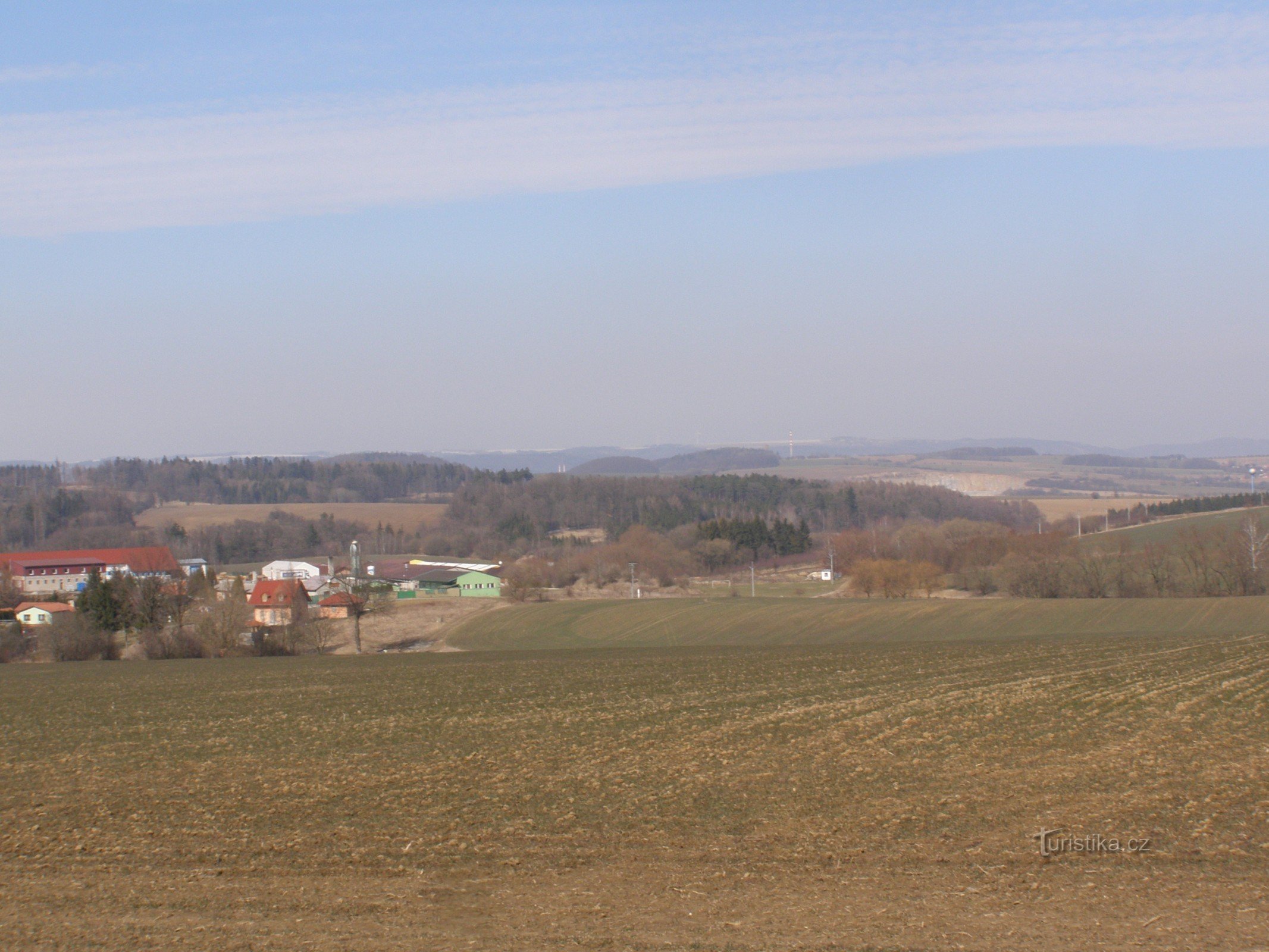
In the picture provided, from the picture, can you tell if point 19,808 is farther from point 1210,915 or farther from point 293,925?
point 1210,915

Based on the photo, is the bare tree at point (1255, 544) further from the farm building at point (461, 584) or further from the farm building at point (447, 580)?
the farm building at point (461, 584)

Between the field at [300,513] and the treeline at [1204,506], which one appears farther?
the field at [300,513]

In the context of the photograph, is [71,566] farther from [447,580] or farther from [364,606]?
[364,606]

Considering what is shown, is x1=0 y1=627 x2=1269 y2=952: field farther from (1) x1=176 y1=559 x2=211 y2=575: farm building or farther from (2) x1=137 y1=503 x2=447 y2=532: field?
(2) x1=137 y1=503 x2=447 y2=532: field

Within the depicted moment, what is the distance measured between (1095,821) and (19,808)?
39.2ft

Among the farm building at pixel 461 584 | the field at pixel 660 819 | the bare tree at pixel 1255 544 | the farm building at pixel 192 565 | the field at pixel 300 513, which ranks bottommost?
the farm building at pixel 461 584

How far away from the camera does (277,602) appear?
6256cm

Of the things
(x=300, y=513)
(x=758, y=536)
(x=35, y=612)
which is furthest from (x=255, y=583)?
(x=300, y=513)

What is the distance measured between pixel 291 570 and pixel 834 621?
6730 cm

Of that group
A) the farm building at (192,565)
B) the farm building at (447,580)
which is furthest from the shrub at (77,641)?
the farm building at (192,565)

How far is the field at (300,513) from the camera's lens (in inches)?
5738

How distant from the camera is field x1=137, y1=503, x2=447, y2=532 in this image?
145750 mm

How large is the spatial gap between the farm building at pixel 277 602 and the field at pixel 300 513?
74.4m

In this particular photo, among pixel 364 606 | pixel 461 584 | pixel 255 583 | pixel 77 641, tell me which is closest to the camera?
pixel 77 641
